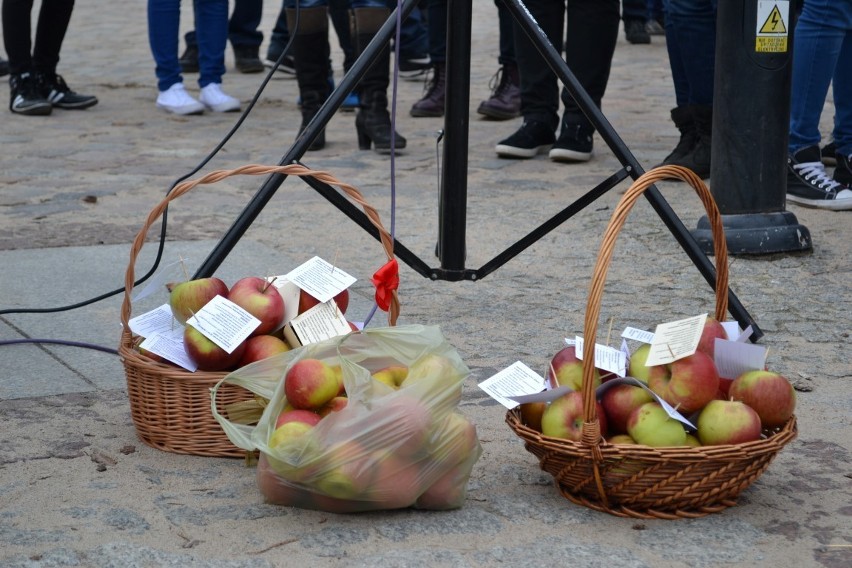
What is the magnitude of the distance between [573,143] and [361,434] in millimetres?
3041

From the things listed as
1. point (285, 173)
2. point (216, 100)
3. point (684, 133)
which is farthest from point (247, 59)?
point (285, 173)

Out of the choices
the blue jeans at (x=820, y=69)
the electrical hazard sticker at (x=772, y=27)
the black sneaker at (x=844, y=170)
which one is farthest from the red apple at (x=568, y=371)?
the black sneaker at (x=844, y=170)

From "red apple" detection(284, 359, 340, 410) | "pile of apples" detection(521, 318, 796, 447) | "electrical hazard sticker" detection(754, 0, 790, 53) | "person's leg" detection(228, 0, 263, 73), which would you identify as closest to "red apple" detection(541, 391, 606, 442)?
"pile of apples" detection(521, 318, 796, 447)

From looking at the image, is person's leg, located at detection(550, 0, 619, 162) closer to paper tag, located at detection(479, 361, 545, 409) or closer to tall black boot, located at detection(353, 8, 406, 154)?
tall black boot, located at detection(353, 8, 406, 154)

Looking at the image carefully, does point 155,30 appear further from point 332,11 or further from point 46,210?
point 46,210

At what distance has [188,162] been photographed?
4812 millimetres

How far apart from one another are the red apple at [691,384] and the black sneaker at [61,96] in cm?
488

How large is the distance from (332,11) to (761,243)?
279cm

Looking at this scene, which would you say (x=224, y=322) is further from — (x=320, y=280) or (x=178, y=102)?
(x=178, y=102)

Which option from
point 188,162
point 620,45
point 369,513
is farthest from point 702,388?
point 620,45

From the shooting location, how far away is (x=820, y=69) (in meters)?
3.78

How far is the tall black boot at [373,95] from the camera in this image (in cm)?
444

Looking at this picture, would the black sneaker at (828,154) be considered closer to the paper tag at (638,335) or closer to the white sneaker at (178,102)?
the paper tag at (638,335)

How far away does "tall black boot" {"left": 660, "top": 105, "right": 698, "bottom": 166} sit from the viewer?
4238mm
